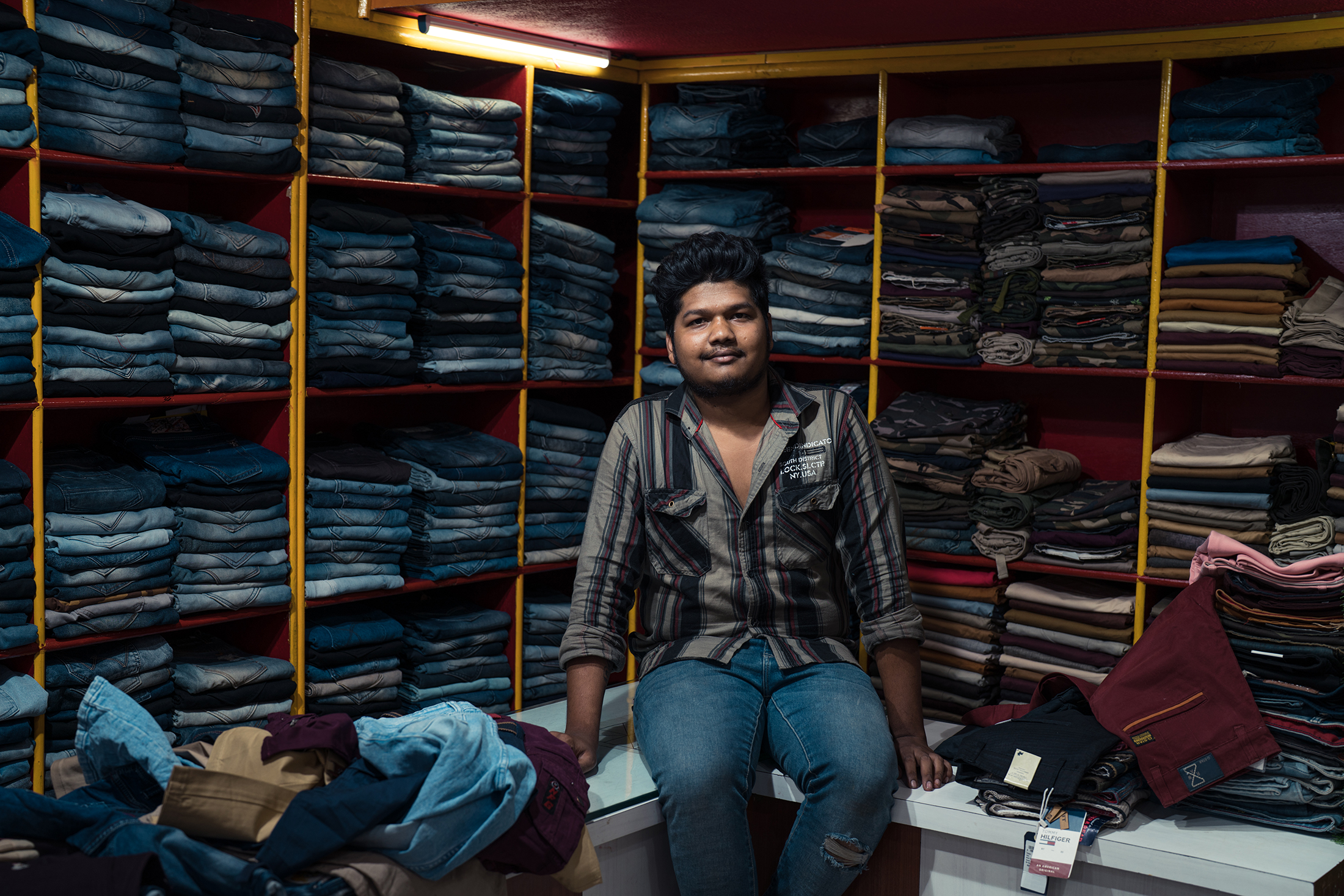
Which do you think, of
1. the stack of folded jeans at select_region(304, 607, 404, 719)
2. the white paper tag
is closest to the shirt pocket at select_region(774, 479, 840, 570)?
the white paper tag

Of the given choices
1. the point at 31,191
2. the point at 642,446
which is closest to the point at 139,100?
the point at 31,191

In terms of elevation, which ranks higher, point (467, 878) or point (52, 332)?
point (52, 332)

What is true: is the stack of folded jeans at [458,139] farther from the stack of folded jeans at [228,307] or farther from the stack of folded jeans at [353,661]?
the stack of folded jeans at [353,661]

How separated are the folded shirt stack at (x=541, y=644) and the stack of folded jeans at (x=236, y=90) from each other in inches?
62.5

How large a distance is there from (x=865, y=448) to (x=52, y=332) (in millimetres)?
1879

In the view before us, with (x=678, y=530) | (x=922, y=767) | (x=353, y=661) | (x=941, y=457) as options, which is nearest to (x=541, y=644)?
(x=353, y=661)

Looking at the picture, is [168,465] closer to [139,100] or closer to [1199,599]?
[139,100]

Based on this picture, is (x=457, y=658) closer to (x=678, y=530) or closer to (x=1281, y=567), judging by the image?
(x=678, y=530)

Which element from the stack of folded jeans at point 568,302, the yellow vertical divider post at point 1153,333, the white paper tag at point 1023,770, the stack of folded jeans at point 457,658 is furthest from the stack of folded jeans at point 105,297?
the yellow vertical divider post at point 1153,333

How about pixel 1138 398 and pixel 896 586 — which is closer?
pixel 896 586

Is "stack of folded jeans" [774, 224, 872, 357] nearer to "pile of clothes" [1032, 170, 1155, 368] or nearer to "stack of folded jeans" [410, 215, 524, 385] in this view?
"pile of clothes" [1032, 170, 1155, 368]

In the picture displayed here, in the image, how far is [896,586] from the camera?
266 cm

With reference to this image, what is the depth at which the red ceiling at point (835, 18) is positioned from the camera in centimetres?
309

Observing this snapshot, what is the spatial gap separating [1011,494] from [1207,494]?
0.53 metres
